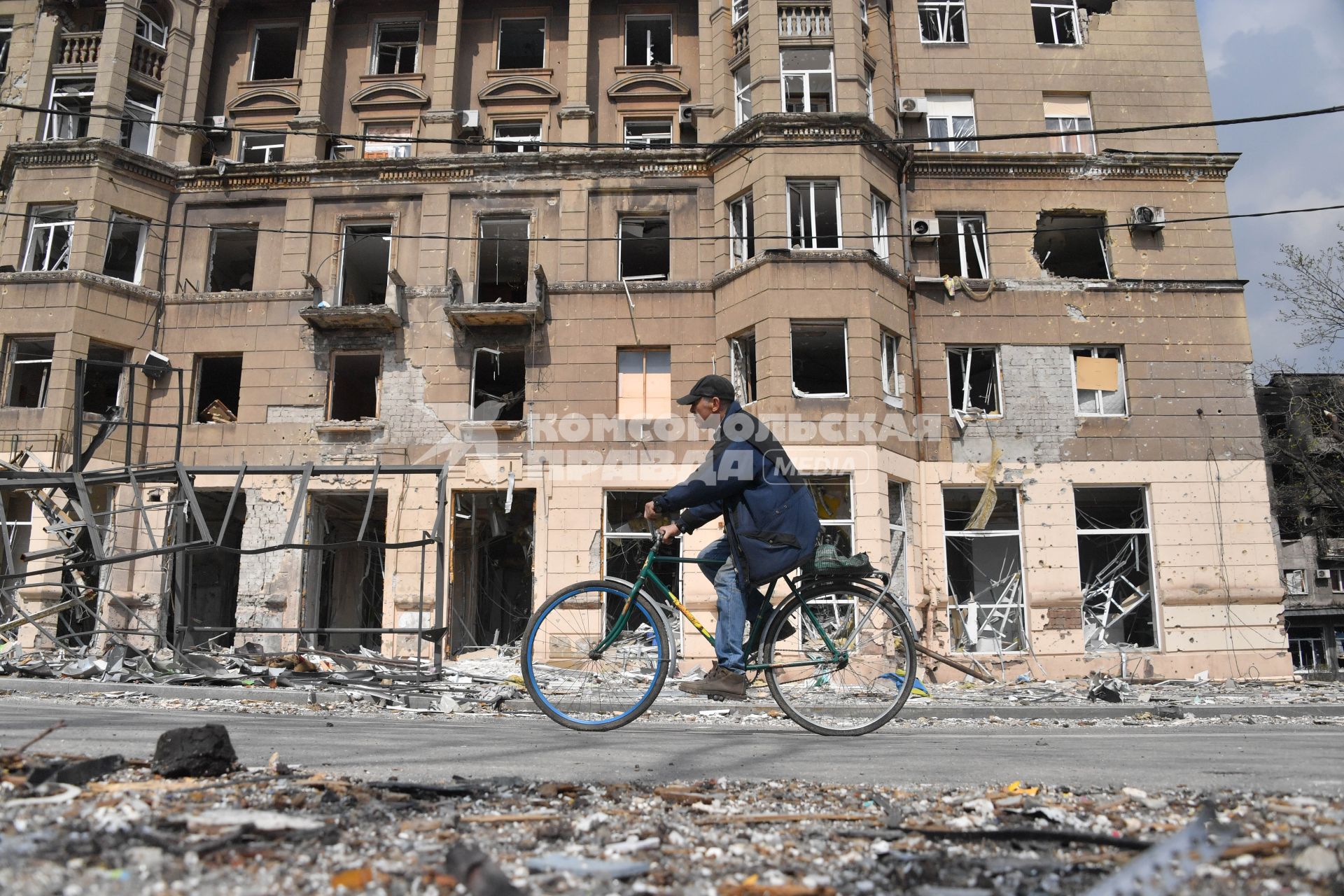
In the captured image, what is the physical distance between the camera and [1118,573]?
2034cm

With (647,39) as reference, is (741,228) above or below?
below

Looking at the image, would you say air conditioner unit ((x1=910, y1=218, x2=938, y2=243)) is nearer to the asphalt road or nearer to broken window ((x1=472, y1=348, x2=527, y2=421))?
broken window ((x1=472, y1=348, x2=527, y2=421))

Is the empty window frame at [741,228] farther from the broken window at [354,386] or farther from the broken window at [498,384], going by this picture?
the broken window at [354,386]

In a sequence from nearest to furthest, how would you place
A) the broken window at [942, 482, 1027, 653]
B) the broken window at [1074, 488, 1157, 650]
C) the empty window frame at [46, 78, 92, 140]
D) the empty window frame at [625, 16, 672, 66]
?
1. the broken window at [942, 482, 1027, 653]
2. the broken window at [1074, 488, 1157, 650]
3. the empty window frame at [46, 78, 92, 140]
4. the empty window frame at [625, 16, 672, 66]

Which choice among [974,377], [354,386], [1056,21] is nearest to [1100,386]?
[974,377]

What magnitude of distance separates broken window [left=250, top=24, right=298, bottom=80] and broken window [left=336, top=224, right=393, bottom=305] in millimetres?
5559

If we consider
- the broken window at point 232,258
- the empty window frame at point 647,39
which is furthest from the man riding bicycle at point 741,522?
the empty window frame at point 647,39

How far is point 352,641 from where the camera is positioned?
22109mm

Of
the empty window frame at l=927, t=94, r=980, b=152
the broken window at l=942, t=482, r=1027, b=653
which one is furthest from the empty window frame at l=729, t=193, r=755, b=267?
the broken window at l=942, t=482, r=1027, b=653

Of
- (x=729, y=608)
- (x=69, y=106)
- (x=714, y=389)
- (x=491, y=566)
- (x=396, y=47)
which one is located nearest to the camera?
(x=729, y=608)

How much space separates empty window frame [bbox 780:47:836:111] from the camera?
21250 mm

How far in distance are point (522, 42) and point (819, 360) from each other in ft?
40.7

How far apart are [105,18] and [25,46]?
2.66 metres

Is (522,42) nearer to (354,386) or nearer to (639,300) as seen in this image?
(639,300)
